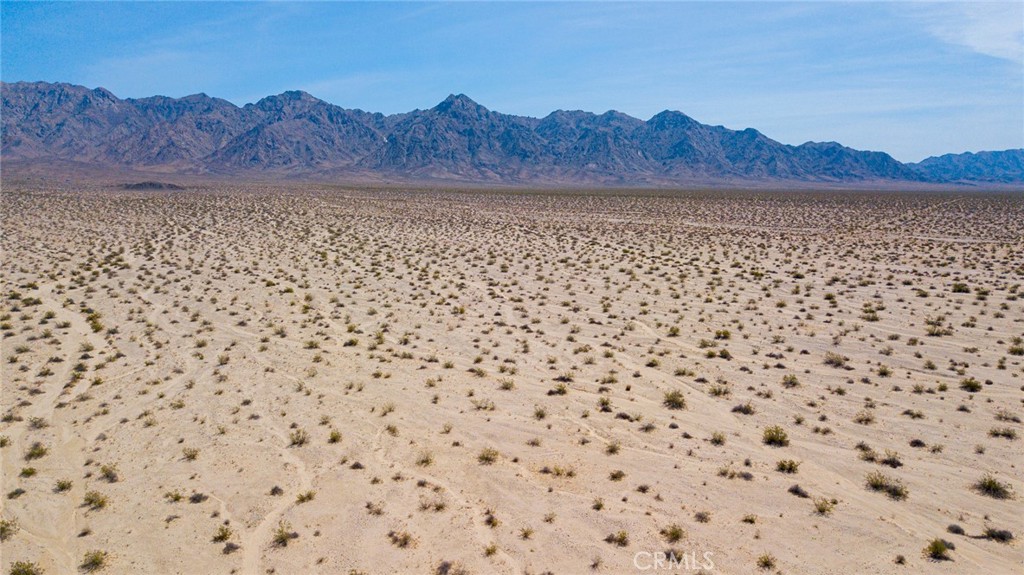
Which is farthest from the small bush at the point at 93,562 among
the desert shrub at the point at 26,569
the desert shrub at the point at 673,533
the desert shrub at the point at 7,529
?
the desert shrub at the point at 673,533

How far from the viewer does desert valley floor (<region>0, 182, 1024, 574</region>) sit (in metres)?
7.39

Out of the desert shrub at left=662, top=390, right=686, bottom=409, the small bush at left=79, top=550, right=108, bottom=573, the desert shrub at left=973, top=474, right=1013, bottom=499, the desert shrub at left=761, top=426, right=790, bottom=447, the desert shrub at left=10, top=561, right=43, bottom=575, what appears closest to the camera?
the desert shrub at left=10, top=561, right=43, bottom=575

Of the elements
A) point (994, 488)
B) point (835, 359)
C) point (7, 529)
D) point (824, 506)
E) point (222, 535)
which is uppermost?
point (835, 359)

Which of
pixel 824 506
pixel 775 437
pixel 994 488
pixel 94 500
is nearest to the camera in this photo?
pixel 824 506

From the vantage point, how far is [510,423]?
35.5 ft

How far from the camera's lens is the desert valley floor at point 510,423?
739cm

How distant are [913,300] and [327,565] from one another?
21025mm

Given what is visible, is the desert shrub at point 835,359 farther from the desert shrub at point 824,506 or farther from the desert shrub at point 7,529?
the desert shrub at point 7,529

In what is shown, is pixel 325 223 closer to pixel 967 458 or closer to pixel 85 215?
pixel 85 215

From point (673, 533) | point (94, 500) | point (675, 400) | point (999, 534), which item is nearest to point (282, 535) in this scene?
point (94, 500)

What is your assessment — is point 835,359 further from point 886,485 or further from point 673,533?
point 673,533

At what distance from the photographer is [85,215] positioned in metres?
51.4

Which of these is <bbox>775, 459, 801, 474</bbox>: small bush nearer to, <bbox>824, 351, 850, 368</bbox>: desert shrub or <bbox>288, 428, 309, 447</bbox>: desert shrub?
<bbox>824, 351, 850, 368</bbox>: desert shrub

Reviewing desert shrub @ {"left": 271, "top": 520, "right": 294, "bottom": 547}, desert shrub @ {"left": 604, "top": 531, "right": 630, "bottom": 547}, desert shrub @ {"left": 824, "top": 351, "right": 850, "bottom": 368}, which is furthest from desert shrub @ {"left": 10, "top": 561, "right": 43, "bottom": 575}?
desert shrub @ {"left": 824, "top": 351, "right": 850, "bottom": 368}
